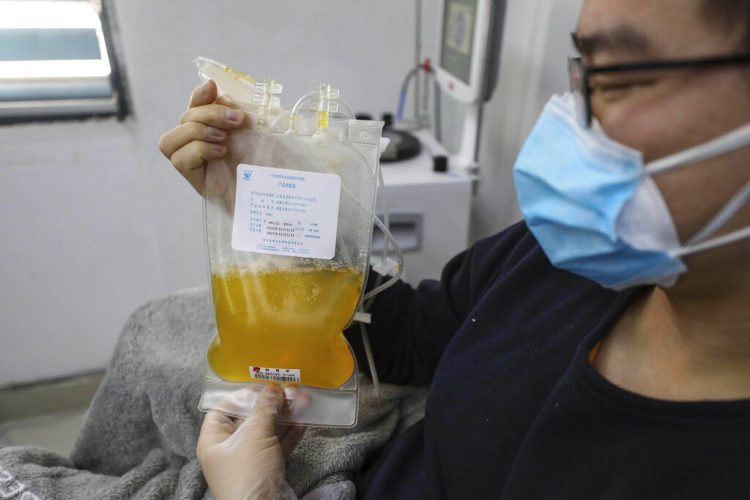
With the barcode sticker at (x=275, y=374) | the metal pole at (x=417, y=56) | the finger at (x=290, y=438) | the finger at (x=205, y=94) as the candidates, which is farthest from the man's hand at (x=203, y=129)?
the metal pole at (x=417, y=56)

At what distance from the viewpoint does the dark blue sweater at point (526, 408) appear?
0.44m

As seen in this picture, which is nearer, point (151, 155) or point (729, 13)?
point (729, 13)

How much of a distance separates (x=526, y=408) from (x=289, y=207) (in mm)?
356

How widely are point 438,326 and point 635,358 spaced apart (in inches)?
12.5

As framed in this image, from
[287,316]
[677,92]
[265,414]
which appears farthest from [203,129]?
[677,92]

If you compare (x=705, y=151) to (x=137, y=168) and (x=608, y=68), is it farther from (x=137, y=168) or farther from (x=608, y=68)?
(x=137, y=168)

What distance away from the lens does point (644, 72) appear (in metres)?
0.39

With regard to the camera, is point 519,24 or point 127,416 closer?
point 127,416

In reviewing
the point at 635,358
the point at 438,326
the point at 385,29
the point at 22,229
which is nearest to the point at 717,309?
the point at 635,358

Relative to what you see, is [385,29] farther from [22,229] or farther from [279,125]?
[22,229]

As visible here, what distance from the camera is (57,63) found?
1.34 meters

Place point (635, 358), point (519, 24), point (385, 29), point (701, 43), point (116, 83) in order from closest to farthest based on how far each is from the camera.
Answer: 1. point (701, 43)
2. point (635, 358)
3. point (519, 24)
4. point (116, 83)
5. point (385, 29)

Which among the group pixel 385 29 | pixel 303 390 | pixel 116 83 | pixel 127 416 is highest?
pixel 385 29

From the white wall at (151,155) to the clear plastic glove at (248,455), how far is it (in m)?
0.88
